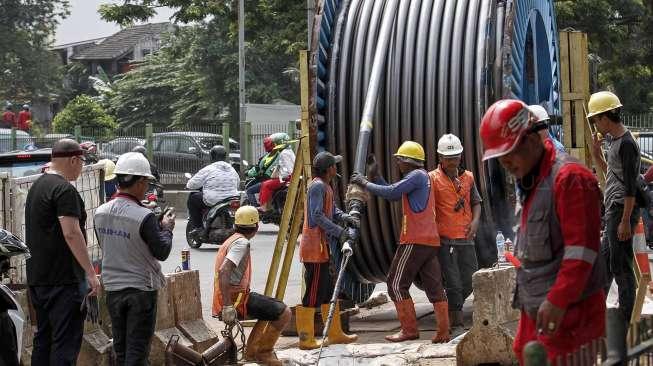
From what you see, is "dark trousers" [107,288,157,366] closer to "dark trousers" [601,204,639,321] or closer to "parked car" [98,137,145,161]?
"dark trousers" [601,204,639,321]

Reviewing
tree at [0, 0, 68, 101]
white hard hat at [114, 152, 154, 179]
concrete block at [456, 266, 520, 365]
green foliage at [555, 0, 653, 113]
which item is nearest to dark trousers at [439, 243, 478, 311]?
concrete block at [456, 266, 520, 365]

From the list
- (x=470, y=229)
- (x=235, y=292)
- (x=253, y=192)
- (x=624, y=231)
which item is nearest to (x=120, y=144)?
(x=253, y=192)

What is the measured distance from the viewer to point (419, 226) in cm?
1105

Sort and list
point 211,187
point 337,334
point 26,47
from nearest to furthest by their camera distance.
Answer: point 337,334, point 211,187, point 26,47

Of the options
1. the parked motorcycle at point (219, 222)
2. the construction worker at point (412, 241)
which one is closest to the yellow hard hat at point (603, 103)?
the construction worker at point (412, 241)

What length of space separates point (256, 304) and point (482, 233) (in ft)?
9.76

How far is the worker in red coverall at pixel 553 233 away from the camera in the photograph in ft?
18.3

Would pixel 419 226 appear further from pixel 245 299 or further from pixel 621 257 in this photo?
pixel 621 257

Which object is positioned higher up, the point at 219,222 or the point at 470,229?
the point at 470,229

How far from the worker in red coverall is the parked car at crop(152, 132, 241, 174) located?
2327 cm

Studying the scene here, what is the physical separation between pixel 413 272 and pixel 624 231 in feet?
7.97

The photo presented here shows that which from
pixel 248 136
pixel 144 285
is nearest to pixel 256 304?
pixel 144 285

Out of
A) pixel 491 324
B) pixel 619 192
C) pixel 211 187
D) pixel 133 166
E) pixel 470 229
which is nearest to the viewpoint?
pixel 133 166

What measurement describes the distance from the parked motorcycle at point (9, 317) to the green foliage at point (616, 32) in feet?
80.1
